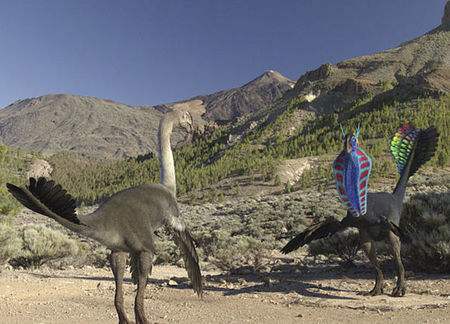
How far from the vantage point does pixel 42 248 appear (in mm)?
11500

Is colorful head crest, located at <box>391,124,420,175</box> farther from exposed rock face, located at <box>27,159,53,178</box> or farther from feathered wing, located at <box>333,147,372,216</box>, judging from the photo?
exposed rock face, located at <box>27,159,53,178</box>

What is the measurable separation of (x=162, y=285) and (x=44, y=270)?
358 centimetres

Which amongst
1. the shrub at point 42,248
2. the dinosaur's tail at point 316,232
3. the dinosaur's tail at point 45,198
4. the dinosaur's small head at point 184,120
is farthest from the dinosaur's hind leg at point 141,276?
the shrub at point 42,248

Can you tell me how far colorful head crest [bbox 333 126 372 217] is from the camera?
6.58m

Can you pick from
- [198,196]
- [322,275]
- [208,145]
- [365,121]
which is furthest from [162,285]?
[208,145]

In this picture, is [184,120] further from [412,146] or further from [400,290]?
[412,146]

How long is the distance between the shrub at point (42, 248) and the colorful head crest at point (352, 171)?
25.2 ft

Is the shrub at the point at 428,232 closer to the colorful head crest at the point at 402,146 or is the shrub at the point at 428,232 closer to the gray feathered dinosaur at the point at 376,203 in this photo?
the gray feathered dinosaur at the point at 376,203

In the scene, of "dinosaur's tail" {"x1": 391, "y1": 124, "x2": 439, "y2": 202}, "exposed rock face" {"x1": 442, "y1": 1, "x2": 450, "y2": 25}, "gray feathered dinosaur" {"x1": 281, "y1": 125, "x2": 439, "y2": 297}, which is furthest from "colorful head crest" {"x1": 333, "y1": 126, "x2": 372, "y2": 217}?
"exposed rock face" {"x1": 442, "y1": 1, "x2": 450, "y2": 25}

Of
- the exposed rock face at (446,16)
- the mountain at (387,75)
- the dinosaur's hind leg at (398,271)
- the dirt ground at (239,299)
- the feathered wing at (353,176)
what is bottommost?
the dirt ground at (239,299)

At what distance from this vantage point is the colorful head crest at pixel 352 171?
6.58 meters

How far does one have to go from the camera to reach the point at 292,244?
26.0 feet

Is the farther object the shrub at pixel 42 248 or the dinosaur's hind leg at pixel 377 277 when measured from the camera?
the shrub at pixel 42 248

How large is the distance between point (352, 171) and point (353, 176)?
0.26 ft
